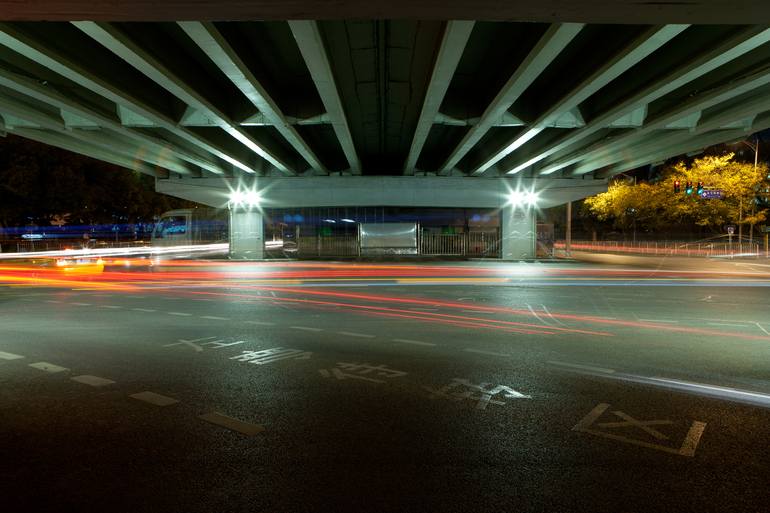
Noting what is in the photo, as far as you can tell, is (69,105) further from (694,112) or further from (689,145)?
(689,145)

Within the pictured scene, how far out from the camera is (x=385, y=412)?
5117 millimetres

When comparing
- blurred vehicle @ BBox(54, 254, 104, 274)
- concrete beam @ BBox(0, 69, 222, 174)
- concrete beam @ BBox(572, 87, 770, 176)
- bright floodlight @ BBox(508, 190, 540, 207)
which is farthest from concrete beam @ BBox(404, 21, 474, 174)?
blurred vehicle @ BBox(54, 254, 104, 274)

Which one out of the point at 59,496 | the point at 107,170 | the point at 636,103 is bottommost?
the point at 59,496

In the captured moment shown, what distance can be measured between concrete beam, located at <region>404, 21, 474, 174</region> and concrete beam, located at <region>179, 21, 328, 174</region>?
389cm

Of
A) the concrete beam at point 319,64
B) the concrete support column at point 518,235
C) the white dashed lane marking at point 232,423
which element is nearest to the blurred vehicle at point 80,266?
the concrete beam at point 319,64

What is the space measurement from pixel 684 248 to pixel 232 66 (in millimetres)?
50796

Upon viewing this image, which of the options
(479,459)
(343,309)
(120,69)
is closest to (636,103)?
(343,309)

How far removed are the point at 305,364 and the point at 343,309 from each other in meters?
5.31

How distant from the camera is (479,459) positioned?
13.3ft

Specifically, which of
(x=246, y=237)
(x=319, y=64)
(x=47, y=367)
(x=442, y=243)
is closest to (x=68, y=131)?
(x=319, y=64)

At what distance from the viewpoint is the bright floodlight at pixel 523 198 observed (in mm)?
31188

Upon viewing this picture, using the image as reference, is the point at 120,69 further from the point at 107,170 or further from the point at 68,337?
the point at 107,170

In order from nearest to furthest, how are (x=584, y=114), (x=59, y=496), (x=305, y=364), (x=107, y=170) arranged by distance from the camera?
1. (x=59, y=496)
2. (x=305, y=364)
3. (x=584, y=114)
4. (x=107, y=170)

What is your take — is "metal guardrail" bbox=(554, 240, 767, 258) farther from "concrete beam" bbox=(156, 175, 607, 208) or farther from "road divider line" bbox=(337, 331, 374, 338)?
"road divider line" bbox=(337, 331, 374, 338)
